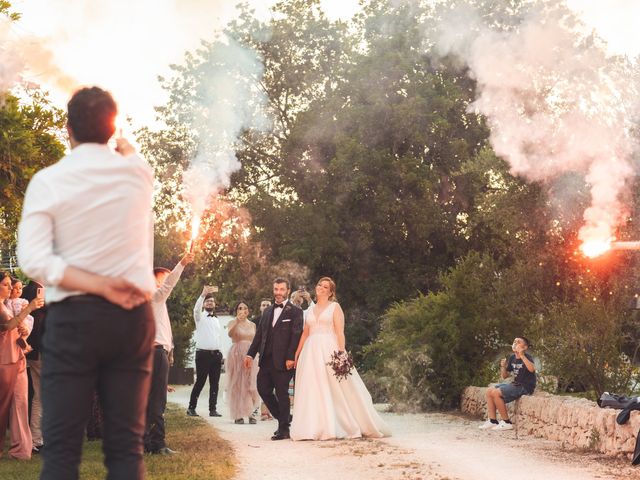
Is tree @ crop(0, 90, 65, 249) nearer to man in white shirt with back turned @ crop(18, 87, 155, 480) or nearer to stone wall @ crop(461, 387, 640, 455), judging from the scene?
stone wall @ crop(461, 387, 640, 455)

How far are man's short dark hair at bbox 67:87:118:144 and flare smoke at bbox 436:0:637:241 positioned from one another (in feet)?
49.4

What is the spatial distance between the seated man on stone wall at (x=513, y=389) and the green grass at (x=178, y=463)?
4.25m

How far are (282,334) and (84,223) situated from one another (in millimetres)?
10815

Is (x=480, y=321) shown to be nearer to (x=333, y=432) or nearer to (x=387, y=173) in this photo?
(x=333, y=432)

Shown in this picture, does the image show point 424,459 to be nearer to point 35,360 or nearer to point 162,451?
point 162,451

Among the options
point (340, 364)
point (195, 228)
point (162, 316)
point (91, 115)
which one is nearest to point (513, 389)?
point (340, 364)

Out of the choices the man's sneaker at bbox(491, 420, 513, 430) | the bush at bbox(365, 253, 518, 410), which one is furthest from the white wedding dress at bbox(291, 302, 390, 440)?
the bush at bbox(365, 253, 518, 410)

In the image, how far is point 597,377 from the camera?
15.9 metres

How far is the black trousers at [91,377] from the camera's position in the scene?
4195mm

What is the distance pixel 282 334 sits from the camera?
593 inches

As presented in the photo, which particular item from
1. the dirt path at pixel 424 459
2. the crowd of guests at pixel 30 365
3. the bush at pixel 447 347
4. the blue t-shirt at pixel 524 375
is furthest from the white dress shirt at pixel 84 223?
the bush at pixel 447 347

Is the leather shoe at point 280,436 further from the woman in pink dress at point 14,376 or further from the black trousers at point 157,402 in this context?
the woman in pink dress at point 14,376

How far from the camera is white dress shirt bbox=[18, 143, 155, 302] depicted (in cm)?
427

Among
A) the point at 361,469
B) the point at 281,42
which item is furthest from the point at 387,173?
the point at 361,469
